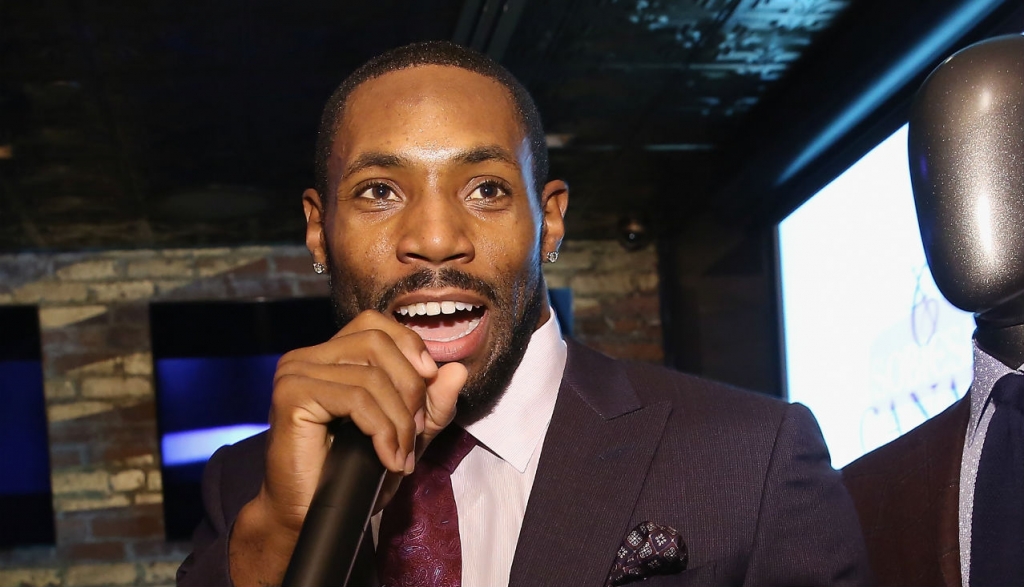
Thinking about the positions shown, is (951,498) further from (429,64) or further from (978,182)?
(429,64)

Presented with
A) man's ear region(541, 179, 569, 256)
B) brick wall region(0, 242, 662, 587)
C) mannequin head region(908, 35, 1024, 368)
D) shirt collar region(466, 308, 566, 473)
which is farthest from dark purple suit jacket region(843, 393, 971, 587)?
brick wall region(0, 242, 662, 587)

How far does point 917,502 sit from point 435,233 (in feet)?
1.63

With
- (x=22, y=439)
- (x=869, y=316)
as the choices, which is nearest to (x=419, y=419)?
(x=869, y=316)

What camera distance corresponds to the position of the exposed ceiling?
3.02 m

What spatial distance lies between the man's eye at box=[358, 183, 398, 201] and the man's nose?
44 mm

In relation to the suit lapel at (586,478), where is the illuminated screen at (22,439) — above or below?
above

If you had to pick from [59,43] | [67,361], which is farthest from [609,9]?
[67,361]

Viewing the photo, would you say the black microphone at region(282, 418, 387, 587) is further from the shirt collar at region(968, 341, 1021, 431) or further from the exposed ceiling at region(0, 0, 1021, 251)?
the exposed ceiling at region(0, 0, 1021, 251)

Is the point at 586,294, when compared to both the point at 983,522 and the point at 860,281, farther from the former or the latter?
the point at 983,522

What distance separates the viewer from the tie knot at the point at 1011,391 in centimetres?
83

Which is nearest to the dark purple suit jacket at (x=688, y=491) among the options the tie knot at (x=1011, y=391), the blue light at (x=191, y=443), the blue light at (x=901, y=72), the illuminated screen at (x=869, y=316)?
the tie knot at (x=1011, y=391)

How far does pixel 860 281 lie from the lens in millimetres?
3449

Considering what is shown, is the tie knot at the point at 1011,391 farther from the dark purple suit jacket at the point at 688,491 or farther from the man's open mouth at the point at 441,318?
the man's open mouth at the point at 441,318

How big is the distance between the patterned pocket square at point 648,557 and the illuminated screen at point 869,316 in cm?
164
